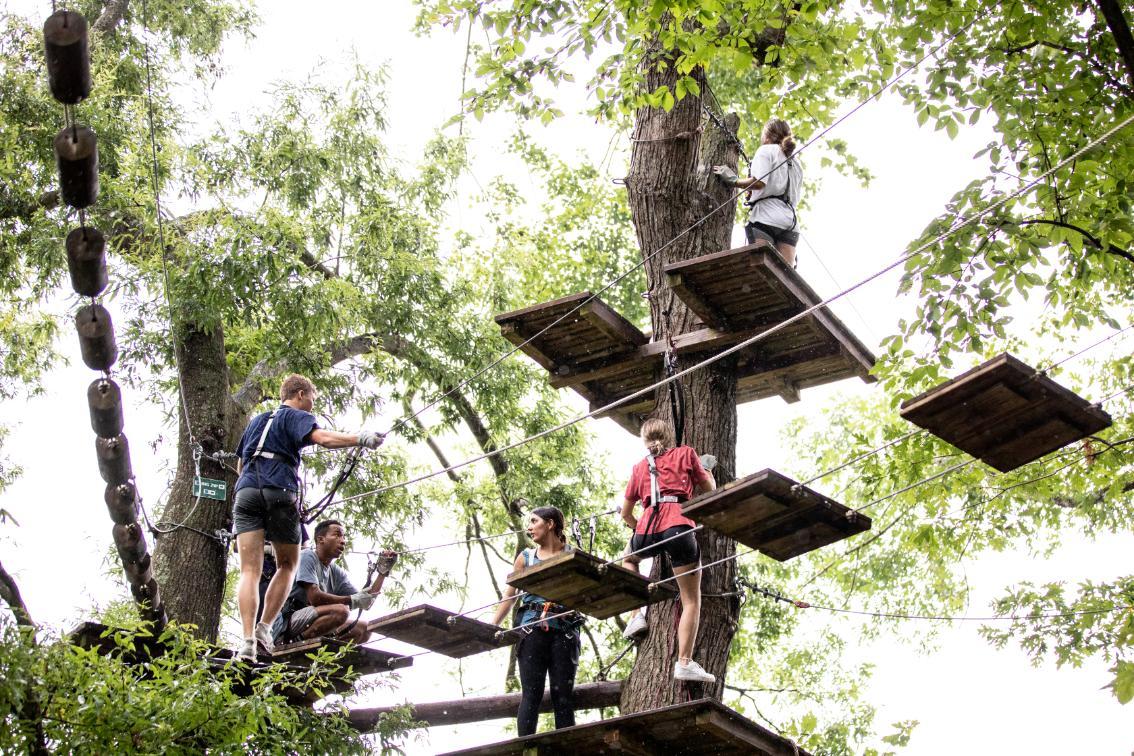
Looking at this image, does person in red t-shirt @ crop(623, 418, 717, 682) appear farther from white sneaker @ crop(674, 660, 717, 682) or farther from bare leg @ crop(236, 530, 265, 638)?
bare leg @ crop(236, 530, 265, 638)

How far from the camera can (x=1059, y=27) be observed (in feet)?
26.2

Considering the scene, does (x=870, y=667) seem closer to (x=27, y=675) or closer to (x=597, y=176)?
(x=597, y=176)

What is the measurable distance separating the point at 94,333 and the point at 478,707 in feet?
11.1

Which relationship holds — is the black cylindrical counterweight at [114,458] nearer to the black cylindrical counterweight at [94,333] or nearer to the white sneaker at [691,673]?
the black cylindrical counterweight at [94,333]

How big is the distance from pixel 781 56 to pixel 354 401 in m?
4.63

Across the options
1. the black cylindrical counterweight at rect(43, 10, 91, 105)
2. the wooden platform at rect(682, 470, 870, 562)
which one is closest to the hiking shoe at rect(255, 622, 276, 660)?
the wooden platform at rect(682, 470, 870, 562)

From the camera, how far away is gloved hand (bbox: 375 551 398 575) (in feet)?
27.0

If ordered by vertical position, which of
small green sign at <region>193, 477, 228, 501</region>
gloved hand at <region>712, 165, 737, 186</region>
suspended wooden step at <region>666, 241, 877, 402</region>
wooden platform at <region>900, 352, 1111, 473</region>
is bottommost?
wooden platform at <region>900, 352, 1111, 473</region>

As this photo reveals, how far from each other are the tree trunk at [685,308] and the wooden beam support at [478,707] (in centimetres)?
45

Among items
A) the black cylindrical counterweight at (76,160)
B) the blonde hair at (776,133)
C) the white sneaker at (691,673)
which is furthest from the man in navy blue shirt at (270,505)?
the blonde hair at (776,133)

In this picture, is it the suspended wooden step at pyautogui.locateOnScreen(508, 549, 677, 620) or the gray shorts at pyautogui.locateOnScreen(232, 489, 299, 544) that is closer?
the suspended wooden step at pyautogui.locateOnScreen(508, 549, 677, 620)

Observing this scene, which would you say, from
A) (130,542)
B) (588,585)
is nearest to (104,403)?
(130,542)

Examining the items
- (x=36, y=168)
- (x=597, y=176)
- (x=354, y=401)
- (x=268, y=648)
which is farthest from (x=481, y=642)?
(x=597, y=176)

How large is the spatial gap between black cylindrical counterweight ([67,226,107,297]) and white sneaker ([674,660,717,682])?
3.43 metres
